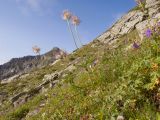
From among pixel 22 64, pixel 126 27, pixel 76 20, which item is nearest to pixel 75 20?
pixel 76 20

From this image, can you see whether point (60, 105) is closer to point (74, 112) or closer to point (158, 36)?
point (74, 112)

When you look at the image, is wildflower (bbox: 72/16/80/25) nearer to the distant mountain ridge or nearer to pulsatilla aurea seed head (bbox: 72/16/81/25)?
pulsatilla aurea seed head (bbox: 72/16/81/25)

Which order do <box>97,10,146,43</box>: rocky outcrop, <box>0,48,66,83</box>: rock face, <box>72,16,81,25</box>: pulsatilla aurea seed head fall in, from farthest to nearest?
<box>0,48,66,83</box>: rock face, <box>72,16,81,25</box>: pulsatilla aurea seed head, <box>97,10,146,43</box>: rocky outcrop

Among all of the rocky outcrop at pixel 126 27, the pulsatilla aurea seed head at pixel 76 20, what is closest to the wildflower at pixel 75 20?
the pulsatilla aurea seed head at pixel 76 20

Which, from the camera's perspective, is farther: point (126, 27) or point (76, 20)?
point (76, 20)

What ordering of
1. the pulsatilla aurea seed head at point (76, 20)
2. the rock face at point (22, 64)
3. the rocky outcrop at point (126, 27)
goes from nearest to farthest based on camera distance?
the rocky outcrop at point (126, 27) → the pulsatilla aurea seed head at point (76, 20) → the rock face at point (22, 64)

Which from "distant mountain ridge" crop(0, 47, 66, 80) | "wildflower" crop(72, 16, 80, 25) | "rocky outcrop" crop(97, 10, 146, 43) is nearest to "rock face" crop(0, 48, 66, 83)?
"distant mountain ridge" crop(0, 47, 66, 80)

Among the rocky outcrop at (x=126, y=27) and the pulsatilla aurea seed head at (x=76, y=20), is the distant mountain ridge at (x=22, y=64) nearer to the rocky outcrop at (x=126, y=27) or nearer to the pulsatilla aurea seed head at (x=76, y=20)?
the pulsatilla aurea seed head at (x=76, y=20)

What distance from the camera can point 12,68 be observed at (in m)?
170

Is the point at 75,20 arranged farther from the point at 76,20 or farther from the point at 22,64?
the point at 22,64

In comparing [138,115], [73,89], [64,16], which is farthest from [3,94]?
[138,115]

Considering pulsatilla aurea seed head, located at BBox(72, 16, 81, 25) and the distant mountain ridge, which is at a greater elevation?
the distant mountain ridge

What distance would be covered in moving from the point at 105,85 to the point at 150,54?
2.50 meters

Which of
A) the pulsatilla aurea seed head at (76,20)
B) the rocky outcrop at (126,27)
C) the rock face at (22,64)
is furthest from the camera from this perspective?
the rock face at (22,64)
